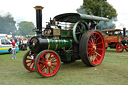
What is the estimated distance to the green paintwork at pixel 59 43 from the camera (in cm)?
445

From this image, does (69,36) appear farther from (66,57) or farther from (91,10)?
(91,10)

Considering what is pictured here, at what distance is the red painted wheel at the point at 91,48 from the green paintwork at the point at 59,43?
1.56ft

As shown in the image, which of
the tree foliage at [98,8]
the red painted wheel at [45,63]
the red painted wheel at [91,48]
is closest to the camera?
the red painted wheel at [45,63]

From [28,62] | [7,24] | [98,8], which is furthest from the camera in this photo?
[7,24]

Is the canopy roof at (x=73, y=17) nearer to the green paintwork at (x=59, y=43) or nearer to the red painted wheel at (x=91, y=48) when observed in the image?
the red painted wheel at (x=91, y=48)

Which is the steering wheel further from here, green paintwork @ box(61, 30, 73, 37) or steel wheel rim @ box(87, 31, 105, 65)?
steel wheel rim @ box(87, 31, 105, 65)

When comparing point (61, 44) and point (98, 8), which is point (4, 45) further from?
point (98, 8)

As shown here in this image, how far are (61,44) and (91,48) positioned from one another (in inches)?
46.6

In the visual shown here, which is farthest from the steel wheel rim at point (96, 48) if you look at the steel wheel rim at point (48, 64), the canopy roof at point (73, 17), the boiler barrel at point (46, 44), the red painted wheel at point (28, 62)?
the red painted wheel at point (28, 62)

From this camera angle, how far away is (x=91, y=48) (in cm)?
513

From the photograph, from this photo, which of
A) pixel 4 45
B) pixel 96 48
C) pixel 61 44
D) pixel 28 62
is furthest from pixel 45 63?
pixel 4 45

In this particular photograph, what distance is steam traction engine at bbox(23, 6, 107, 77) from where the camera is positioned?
4193 millimetres

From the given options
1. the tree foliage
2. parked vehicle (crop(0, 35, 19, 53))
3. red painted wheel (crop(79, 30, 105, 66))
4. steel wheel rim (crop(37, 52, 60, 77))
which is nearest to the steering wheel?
red painted wheel (crop(79, 30, 105, 66))

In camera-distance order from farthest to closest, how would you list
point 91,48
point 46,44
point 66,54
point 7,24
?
point 7,24, point 91,48, point 66,54, point 46,44
